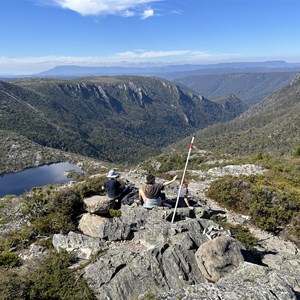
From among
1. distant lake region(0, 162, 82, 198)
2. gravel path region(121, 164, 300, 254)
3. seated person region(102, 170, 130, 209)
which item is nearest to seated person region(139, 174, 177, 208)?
seated person region(102, 170, 130, 209)

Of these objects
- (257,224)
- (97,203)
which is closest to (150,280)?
(97,203)

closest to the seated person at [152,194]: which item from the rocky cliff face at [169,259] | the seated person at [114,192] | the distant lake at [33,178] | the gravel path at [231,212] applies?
the rocky cliff face at [169,259]

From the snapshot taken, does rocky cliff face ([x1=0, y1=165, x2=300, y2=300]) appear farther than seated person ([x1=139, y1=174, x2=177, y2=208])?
No

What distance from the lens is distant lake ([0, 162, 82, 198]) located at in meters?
81.8

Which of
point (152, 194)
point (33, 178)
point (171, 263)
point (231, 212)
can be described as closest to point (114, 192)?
point (152, 194)

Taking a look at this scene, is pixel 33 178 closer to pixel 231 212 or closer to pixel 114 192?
pixel 114 192

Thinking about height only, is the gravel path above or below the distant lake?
above

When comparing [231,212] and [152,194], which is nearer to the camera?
[152,194]

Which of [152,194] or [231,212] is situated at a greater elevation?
[152,194]

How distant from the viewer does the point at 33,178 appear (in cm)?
9038

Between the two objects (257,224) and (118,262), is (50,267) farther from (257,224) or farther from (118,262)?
(257,224)

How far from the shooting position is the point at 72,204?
14742 millimetres

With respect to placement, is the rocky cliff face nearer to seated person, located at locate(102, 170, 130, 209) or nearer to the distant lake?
seated person, located at locate(102, 170, 130, 209)

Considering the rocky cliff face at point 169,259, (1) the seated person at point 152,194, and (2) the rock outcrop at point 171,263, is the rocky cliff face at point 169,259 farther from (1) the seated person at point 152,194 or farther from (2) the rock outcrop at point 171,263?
(1) the seated person at point 152,194
